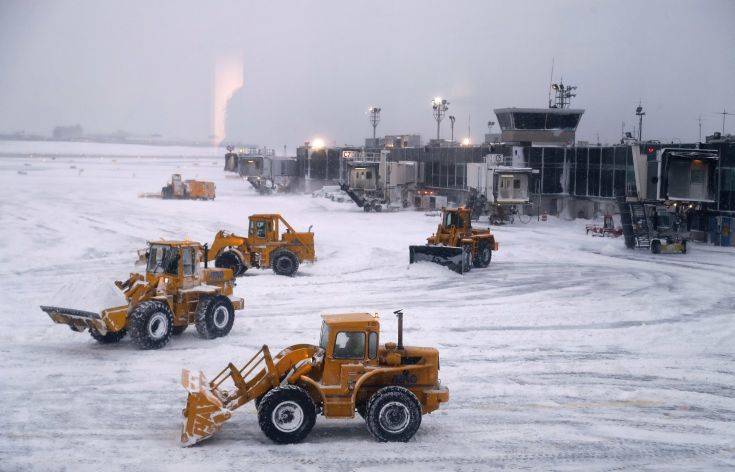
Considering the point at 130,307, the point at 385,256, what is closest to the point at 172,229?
the point at 385,256

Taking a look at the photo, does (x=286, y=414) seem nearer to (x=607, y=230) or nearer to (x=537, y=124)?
(x=607, y=230)

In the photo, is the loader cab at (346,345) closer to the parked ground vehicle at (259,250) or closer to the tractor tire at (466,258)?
the parked ground vehicle at (259,250)

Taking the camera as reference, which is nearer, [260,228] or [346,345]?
[346,345]

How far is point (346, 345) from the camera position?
40.6 feet

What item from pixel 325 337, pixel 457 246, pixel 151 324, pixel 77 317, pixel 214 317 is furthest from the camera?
pixel 457 246

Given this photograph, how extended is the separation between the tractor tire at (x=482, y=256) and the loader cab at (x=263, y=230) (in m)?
8.95

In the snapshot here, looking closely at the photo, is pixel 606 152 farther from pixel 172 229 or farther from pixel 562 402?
pixel 562 402

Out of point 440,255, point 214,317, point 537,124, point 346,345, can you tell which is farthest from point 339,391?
point 537,124

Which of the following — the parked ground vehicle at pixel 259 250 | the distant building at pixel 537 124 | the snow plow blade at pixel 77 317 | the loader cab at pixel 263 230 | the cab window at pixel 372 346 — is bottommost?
the snow plow blade at pixel 77 317

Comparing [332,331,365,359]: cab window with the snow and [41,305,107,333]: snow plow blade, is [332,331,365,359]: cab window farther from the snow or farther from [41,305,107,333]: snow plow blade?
[41,305,107,333]: snow plow blade

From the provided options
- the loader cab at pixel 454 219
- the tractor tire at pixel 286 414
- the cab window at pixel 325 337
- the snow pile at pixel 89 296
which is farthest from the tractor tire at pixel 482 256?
the tractor tire at pixel 286 414

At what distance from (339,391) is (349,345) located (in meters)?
0.78

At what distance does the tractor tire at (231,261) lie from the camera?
29.0 meters

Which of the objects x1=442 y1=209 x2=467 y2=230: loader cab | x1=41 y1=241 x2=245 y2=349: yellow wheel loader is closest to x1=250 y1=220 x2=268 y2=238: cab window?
x1=442 y1=209 x2=467 y2=230: loader cab
